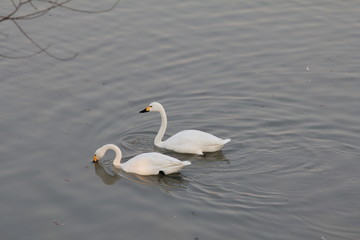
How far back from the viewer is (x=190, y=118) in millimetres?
13273

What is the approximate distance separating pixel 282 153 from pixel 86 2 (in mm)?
8437

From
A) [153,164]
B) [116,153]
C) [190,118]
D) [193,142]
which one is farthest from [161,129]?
[153,164]

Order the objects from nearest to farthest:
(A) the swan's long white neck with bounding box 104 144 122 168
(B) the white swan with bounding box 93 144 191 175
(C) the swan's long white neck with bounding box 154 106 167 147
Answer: (B) the white swan with bounding box 93 144 191 175 < (A) the swan's long white neck with bounding box 104 144 122 168 < (C) the swan's long white neck with bounding box 154 106 167 147

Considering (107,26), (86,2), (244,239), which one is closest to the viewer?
(244,239)

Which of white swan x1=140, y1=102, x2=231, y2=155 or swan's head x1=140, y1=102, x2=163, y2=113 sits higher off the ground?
swan's head x1=140, y1=102, x2=163, y2=113

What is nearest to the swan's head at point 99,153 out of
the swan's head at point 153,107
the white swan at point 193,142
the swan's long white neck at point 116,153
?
the swan's long white neck at point 116,153

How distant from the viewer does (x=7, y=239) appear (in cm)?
946

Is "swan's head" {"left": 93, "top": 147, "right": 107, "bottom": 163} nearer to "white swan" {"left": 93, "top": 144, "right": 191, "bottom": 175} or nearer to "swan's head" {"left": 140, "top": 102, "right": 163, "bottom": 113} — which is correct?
"white swan" {"left": 93, "top": 144, "right": 191, "bottom": 175}

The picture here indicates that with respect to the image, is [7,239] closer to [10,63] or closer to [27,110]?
[27,110]

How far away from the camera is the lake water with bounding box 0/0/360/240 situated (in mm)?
9875

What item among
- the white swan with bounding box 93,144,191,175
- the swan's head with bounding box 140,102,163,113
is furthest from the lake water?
the swan's head with bounding box 140,102,163,113

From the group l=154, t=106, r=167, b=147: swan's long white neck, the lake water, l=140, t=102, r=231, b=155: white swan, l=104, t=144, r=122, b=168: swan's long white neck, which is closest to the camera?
the lake water

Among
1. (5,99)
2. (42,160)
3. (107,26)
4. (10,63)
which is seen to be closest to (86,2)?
(107,26)

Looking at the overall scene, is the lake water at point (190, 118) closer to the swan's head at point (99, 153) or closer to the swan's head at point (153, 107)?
the swan's head at point (99, 153)
